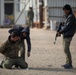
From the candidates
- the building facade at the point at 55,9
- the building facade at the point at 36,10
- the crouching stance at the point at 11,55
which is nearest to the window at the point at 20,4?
the building facade at the point at 36,10

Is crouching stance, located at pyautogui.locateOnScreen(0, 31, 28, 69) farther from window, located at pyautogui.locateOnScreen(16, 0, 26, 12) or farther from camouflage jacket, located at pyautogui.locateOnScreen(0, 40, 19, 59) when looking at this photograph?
window, located at pyautogui.locateOnScreen(16, 0, 26, 12)

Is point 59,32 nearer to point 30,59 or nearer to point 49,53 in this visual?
point 30,59

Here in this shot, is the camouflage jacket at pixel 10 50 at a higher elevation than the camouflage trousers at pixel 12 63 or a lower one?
higher

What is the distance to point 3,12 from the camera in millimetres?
43469

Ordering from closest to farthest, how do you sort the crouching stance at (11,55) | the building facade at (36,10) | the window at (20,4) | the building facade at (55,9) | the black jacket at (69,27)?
the crouching stance at (11,55)
the black jacket at (69,27)
the building facade at (55,9)
the building facade at (36,10)
the window at (20,4)

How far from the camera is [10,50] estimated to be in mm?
11531

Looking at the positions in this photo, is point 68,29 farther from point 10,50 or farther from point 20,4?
point 20,4

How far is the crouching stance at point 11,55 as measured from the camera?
1139 cm

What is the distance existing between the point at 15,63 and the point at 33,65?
0.95 m

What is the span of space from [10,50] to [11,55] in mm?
147

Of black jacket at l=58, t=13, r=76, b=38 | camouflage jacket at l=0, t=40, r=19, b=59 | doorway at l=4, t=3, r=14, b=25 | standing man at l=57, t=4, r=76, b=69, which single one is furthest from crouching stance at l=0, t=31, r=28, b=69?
doorway at l=4, t=3, r=14, b=25

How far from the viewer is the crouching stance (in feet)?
37.4

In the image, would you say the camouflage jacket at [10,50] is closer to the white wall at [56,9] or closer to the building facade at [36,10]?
the building facade at [36,10]

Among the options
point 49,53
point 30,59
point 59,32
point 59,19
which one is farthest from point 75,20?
point 59,19
